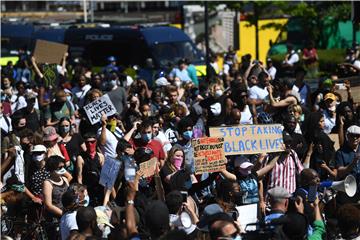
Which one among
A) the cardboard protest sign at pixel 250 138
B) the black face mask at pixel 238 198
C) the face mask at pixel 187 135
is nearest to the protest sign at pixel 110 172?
the cardboard protest sign at pixel 250 138

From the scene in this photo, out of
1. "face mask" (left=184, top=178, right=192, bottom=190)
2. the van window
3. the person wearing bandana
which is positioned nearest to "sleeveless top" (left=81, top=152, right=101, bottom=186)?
the person wearing bandana

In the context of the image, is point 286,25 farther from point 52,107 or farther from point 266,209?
point 266,209

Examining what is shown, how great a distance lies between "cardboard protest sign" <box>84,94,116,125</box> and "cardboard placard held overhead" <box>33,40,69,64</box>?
25.1ft

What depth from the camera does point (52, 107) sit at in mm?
15531

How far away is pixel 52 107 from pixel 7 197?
4.55 metres

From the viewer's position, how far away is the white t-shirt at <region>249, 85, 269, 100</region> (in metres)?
15.7

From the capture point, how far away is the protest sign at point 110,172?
10492mm

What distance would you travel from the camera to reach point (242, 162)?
427 inches

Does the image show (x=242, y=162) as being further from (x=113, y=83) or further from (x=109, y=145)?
(x=113, y=83)

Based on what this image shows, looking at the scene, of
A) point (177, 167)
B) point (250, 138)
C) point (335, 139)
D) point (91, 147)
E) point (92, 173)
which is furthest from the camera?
point (335, 139)

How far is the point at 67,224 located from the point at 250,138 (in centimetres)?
254

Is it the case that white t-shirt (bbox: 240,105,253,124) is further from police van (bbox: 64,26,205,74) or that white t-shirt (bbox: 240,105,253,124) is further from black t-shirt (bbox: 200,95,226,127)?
police van (bbox: 64,26,205,74)

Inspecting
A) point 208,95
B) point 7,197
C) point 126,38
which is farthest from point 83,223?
point 126,38

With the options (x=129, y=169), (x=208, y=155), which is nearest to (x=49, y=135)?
(x=129, y=169)
